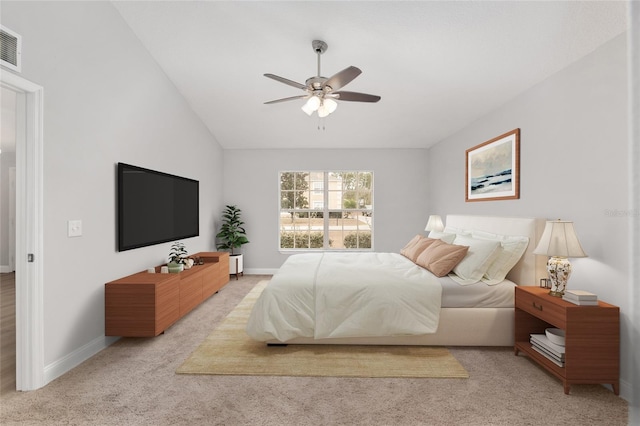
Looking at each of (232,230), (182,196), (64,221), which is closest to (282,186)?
(232,230)

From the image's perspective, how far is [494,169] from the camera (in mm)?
3752

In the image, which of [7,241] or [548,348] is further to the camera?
[7,241]

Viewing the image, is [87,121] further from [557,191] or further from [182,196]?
[557,191]

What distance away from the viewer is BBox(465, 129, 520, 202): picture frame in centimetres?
337

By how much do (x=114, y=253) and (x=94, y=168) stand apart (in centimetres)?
77

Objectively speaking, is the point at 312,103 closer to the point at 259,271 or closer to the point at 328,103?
the point at 328,103

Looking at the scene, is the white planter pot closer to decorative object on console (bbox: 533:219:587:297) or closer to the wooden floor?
the wooden floor

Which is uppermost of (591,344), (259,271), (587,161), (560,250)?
(587,161)

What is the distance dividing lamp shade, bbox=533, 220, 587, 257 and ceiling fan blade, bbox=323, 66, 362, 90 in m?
1.76

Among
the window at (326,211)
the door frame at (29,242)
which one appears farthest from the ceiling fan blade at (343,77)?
the window at (326,211)

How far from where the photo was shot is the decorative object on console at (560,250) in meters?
2.31

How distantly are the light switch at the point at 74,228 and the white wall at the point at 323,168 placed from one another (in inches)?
130

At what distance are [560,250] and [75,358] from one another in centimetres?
358

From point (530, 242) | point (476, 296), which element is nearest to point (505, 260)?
point (530, 242)
